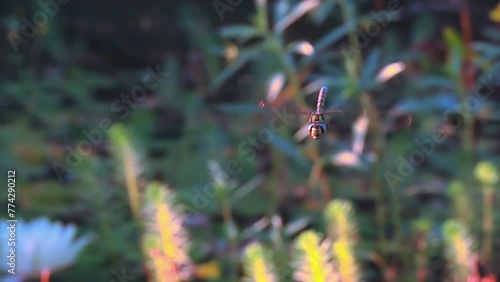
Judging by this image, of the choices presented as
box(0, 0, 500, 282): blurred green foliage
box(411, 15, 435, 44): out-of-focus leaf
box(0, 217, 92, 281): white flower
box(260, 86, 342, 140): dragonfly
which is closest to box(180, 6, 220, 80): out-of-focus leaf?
box(0, 0, 500, 282): blurred green foliage

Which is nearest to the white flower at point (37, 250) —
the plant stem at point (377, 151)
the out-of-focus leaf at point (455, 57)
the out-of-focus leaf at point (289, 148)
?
the out-of-focus leaf at point (289, 148)

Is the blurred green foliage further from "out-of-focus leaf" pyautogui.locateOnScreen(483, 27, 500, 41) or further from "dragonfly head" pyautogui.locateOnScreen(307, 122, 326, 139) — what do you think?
"dragonfly head" pyautogui.locateOnScreen(307, 122, 326, 139)

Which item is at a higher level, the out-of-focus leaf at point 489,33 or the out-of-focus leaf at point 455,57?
the out-of-focus leaf at point 489,33

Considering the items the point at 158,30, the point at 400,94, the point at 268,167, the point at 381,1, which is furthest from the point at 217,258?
the point at 158,30

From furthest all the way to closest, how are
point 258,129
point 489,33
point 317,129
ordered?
1. point 489,33
2. point 258,129
3. point 317,129

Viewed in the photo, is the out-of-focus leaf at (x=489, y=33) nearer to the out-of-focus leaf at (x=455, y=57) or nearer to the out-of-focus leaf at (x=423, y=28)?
the out-of-focus leaf at (x=423, y=28)

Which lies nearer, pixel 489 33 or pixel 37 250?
pixel 37 250

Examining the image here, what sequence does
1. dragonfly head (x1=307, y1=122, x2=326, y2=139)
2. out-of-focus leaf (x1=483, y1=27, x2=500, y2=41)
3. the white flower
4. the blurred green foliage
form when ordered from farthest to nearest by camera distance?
out-of-focus leaf (x1=483, y1=27, x2=500, y2=41) → the blurred green foliage → the white flower → dragonfly head (x1=307, y1=122, x2=326, y2=139)

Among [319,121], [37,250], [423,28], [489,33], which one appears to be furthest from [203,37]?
[319,121]

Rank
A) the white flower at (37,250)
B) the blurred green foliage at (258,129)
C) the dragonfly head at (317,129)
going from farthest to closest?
the blurred green foliage at (258,129)
the white flower at (37,250)
the dragonfly head at (317,129)

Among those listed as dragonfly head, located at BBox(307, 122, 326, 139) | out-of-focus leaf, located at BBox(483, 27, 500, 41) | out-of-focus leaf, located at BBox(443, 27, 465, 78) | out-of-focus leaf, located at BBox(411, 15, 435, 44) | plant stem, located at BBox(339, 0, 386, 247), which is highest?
out-of-focus leaf, located at BBox(411, 15, 435, 44)

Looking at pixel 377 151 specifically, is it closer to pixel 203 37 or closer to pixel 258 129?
pixel 258 129

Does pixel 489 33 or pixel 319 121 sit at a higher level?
pixel 489 33
